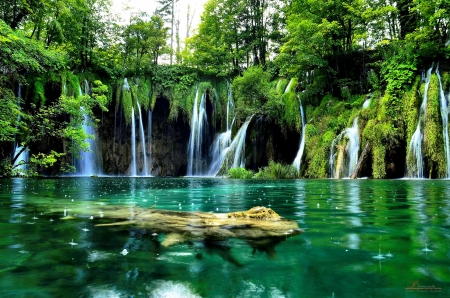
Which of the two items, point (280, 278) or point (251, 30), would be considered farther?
point (251, 30)

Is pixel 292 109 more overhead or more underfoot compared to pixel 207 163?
more overhead

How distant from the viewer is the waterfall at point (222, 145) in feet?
85.6

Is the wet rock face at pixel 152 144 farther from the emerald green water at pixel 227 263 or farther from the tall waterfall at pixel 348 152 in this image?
the emerald green water at pixel 227 263

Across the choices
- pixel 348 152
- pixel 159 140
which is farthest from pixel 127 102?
pixel 348 152

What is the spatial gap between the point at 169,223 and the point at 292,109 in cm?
2046

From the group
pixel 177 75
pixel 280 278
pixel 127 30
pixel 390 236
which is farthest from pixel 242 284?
pixel 127 30

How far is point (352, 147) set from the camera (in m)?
18.6

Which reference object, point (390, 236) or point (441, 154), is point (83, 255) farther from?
point (441, 154)

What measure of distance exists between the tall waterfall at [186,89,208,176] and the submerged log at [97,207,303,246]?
24.1m

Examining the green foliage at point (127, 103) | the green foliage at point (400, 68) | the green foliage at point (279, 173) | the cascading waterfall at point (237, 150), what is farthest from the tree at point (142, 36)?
the green foliage at point (400, 68)

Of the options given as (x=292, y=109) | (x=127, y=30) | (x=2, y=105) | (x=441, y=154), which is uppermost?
(x=127, y=30)

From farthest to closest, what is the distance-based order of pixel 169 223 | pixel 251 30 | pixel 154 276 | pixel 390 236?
pixel 251 30 < pixel 169 223 < pixel 390 236 < pixel 154 276

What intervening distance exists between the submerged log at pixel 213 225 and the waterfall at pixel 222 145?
20.4 m

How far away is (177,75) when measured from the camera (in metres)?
30.3
